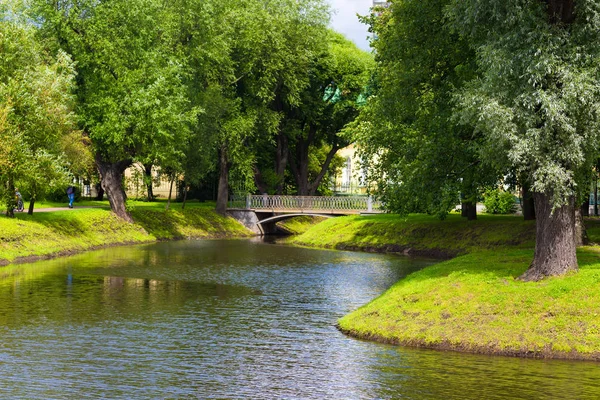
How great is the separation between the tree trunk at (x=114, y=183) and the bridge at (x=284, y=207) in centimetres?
1575

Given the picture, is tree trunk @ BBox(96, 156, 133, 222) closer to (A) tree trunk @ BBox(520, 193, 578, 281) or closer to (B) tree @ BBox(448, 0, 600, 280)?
(B) tree @ BBox(448, 0, 600, 280)

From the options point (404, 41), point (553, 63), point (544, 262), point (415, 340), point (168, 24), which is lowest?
point (415, 340)

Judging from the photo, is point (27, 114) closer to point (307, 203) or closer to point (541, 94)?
point (307, 203)

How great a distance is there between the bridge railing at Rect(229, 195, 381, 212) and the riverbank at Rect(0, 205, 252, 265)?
233 cm

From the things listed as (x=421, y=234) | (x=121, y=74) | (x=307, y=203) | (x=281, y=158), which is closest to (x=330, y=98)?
(x=281, y=158)

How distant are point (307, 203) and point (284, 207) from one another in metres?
2.76

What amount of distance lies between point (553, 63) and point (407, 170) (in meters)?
11.0

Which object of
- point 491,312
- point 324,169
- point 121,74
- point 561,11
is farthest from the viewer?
point 324,169

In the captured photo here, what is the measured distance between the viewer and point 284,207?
251 ft

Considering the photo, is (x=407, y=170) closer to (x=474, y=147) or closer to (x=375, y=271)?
(x=474, y=147)

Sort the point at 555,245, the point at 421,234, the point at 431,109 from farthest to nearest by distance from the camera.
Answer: the point at 421,234 < the point at 431,109 < the point at 555,245

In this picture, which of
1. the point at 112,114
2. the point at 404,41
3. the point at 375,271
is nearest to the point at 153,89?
the point at 112,114

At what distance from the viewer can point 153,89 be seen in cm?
5912

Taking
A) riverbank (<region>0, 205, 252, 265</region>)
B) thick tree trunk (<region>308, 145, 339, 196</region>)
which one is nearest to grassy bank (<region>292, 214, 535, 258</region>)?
riverbank (<region>0, 205, 252, 265</region>)
